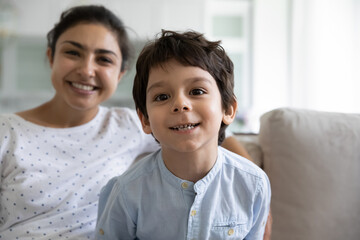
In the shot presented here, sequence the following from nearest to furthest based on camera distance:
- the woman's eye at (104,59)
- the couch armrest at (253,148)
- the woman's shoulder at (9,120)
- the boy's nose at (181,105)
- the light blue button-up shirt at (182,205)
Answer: the boy's nose at (181,105), the light blue button-up shirt at (182,205), the woman's shoulder at (9,120), the woman's eye at (104,59), the couch armrest at (253,148)

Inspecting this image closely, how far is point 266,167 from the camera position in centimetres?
149

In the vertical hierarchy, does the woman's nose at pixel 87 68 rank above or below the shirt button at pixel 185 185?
above

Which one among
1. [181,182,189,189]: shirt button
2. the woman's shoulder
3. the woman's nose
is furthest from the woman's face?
[181,182,189,189]: shirt button

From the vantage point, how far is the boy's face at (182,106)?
0.90m

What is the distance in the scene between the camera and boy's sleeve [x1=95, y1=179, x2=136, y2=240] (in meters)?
1.01

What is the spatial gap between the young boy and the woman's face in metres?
0.36

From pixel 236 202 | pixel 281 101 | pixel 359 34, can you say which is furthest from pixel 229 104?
pixel 281 101

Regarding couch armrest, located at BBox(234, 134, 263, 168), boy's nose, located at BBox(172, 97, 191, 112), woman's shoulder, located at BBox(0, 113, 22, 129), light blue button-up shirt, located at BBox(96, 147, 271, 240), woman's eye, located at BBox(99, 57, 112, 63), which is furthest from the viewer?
couch armrest, located at BBox(234, 134, 263, 168)

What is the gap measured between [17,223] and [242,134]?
106 cm

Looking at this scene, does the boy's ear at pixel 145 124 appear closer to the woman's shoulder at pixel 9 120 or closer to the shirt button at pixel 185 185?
the shirt button at pixel 185 185

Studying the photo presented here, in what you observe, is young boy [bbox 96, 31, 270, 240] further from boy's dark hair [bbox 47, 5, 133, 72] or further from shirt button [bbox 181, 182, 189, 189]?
boy's dark hair [bbox 47, 5, 133, 72]

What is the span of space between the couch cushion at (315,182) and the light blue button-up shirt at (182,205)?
408mm

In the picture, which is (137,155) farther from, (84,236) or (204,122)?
(204,122)

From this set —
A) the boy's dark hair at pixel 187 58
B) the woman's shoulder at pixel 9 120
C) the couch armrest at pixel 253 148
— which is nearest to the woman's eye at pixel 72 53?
the woman's shoulder at pixel 9 120
